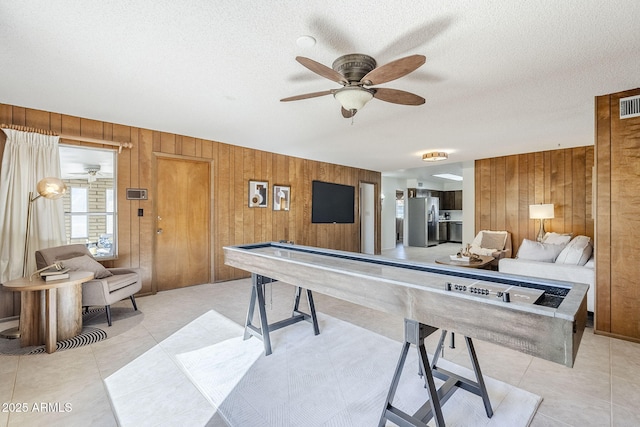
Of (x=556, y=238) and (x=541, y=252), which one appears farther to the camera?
(x=556, y=238)

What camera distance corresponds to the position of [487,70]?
7.89ft

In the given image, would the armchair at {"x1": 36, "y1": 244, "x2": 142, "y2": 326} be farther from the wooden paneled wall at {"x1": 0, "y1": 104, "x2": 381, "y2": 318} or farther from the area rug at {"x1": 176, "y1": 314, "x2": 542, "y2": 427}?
the area rug at {"x1": 176, "y1": 314, "x2": 542, "y2": 427}

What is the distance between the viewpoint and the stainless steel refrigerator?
995 centimetres

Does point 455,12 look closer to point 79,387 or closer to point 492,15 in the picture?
point 492,15

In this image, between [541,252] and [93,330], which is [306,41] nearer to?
[93,330]

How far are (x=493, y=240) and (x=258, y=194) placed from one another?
469cm

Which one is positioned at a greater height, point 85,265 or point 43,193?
point 43,193

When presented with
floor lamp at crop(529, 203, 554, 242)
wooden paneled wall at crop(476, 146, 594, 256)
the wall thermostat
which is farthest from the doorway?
the wall thermostat

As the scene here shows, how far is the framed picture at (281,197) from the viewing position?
5691 mm

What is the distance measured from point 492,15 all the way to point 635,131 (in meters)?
2.24

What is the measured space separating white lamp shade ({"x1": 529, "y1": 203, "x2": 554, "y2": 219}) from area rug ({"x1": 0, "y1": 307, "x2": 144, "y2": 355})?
20.4ft

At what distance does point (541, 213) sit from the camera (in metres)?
5.11

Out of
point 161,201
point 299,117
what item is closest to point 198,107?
point 299,117

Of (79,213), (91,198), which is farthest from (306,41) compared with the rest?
(79,213)
